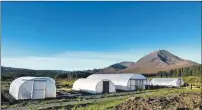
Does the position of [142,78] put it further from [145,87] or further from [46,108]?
[46,108]

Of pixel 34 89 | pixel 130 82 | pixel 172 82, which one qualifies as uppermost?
pixel 130 82

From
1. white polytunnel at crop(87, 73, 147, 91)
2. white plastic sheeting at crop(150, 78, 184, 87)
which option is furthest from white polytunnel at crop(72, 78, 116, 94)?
white plastic sheeting at crop(150, 78, 184, 87)

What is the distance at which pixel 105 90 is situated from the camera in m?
24.1

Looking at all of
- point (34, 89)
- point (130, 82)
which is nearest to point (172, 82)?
point (130, 82)

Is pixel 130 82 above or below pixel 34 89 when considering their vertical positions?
above

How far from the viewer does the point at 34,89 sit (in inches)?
709

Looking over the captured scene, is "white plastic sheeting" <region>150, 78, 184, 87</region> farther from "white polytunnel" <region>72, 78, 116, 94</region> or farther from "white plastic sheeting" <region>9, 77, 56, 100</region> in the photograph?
"white plastic sheeting" <region>9, 77, 56, 100</region>

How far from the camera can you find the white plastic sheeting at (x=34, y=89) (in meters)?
17.6

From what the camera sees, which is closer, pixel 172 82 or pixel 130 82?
pixel 130 82

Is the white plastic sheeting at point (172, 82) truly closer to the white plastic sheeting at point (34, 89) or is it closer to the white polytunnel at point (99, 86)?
the white polytunnel at point (99, 86)

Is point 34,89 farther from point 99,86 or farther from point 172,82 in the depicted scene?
point 172,82

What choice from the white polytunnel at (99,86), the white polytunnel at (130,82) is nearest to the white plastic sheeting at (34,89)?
the white polytunnel at (99,86)

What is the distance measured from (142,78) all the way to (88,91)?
8151 mm

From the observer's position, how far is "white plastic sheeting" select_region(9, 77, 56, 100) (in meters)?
17.6
